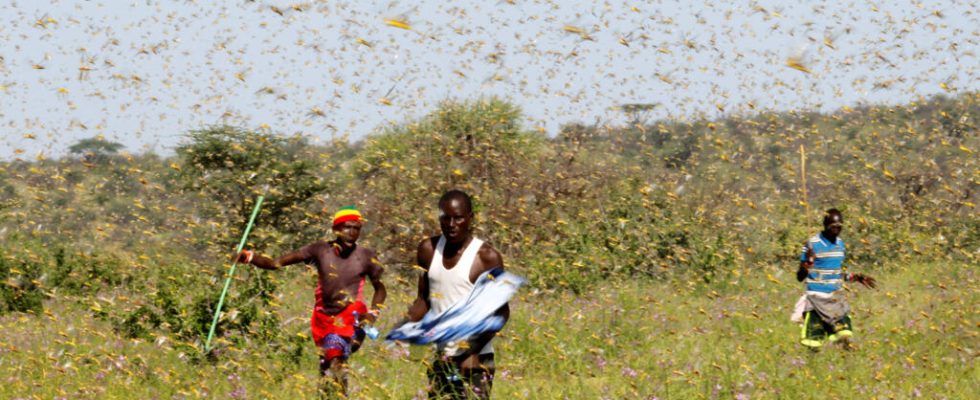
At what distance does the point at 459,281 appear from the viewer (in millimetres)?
5973

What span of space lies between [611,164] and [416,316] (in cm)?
1679

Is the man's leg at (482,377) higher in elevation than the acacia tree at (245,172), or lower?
higher

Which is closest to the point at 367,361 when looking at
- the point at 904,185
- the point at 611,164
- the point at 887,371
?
the point at 887,371

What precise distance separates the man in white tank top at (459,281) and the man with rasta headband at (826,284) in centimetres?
445

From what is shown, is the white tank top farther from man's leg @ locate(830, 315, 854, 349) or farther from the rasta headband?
man's leg @ locate(830, 315, 854, 349)

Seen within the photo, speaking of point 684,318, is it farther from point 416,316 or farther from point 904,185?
point 904,185

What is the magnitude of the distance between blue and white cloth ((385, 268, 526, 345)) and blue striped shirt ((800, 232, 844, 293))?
15.1ft

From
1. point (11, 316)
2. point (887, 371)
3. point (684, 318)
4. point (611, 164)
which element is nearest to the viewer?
point (887, 371)

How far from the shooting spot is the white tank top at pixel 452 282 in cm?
597

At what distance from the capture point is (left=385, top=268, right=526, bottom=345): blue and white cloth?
586 centimetres

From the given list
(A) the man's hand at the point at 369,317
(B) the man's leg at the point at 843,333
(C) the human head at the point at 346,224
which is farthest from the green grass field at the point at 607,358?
(C) the human head at the point at 346,224

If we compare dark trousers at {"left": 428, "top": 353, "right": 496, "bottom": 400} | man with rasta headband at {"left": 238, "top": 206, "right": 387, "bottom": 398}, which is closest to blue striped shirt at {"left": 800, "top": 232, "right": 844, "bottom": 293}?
man with rasta headband at {"left": 238, "top": 206, "right": 387, "bottom": 398}

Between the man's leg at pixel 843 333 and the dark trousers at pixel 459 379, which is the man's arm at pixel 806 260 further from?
the dark trousers at pixel 459 379

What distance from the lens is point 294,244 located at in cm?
2441
